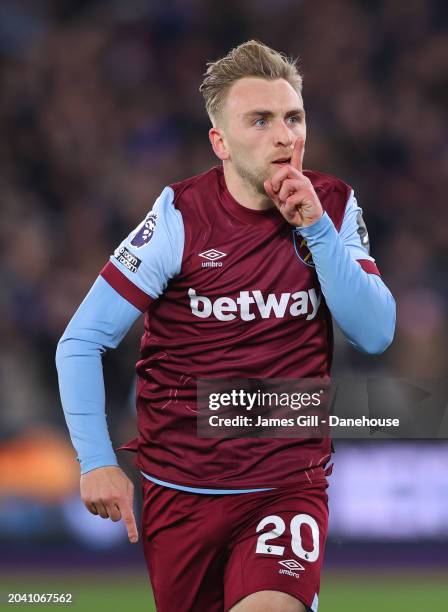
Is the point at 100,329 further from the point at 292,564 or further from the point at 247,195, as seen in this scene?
the point at 292,564

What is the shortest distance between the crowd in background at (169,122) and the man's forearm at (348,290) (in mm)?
4269

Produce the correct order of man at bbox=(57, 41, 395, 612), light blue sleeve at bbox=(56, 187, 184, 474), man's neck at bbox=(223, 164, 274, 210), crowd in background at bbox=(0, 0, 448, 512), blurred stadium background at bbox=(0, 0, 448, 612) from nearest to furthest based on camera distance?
man at bbox=(57, 41, 395, 612)
light blue sleeve at bbox=(56, 187, 184, 474)
man's neck at bbox=(223, 164, 274, 210)
blurred stadium background at bbox=(0, 0, 448, 612)
crowd in background at bbox=(0, 0, 448, 512)

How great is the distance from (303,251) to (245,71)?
2.11 feet

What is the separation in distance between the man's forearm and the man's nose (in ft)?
0.99

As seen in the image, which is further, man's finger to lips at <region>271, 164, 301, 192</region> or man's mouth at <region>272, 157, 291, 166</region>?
man's mouth at <region>272, 157, 291, 166</region>

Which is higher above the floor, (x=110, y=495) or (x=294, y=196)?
(x=294, y=196)

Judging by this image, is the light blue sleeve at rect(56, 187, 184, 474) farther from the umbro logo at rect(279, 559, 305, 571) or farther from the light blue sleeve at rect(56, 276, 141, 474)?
the umbro logo at rect(279, 559, 305, 571)

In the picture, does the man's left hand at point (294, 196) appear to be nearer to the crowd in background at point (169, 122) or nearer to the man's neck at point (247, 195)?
the man's neck at point (247, 195)

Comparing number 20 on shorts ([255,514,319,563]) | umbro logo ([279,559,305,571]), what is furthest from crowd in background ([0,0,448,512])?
umbro logo ([279,559,305,571])

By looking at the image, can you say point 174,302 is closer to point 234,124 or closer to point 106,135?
point 234,124

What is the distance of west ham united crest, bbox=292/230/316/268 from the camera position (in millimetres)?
3639


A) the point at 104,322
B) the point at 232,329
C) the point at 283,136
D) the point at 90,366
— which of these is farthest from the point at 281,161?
the point at 90,366

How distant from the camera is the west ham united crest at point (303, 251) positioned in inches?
143

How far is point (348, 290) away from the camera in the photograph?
3.41m
